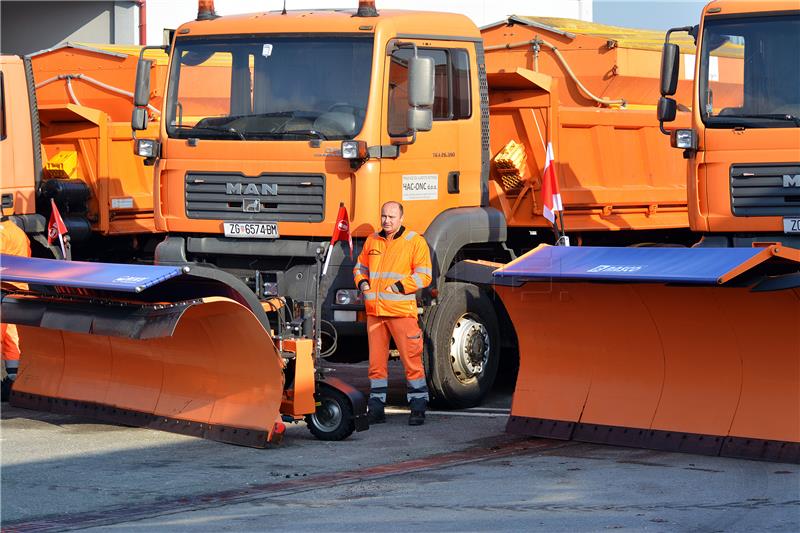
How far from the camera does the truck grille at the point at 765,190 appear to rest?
10109 millimetres

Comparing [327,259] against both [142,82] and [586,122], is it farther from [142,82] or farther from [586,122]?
[586,122]

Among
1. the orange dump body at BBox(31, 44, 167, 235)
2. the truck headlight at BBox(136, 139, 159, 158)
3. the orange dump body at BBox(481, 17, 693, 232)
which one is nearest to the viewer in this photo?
the truck headlight at BBox(136, 139, 159, 158)

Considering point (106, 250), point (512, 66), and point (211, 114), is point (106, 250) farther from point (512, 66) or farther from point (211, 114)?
point (512, 66)

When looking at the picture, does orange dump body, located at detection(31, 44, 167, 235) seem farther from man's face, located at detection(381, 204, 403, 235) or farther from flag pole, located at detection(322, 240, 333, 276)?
man's face, located at detection(381, 204, 403, 235)

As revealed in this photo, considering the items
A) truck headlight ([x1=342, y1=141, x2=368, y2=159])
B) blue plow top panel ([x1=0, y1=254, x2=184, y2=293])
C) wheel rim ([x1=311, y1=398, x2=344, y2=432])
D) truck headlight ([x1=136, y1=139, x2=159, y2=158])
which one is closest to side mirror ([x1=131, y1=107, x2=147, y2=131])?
truck headlight ([x1=136, y1=139, x2=159, y2=158])

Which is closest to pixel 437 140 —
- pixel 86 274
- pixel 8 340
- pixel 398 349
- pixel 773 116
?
pixel 398 349

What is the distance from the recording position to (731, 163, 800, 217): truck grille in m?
10.1

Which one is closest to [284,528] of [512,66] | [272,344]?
[272,344]

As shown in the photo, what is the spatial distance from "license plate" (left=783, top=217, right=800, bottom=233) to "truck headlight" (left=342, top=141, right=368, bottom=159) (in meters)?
3.15

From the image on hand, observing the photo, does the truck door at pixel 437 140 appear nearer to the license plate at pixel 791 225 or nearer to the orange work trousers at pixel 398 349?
the orange work trousers at pixel 398 349

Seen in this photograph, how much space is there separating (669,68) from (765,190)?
3.89 feet

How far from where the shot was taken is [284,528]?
666 centimetres

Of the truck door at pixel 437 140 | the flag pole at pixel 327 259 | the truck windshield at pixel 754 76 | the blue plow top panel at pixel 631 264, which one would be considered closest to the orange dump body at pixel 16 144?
the flag pole at pixel 327 259

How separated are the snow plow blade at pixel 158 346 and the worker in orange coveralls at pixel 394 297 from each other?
1.13 m
